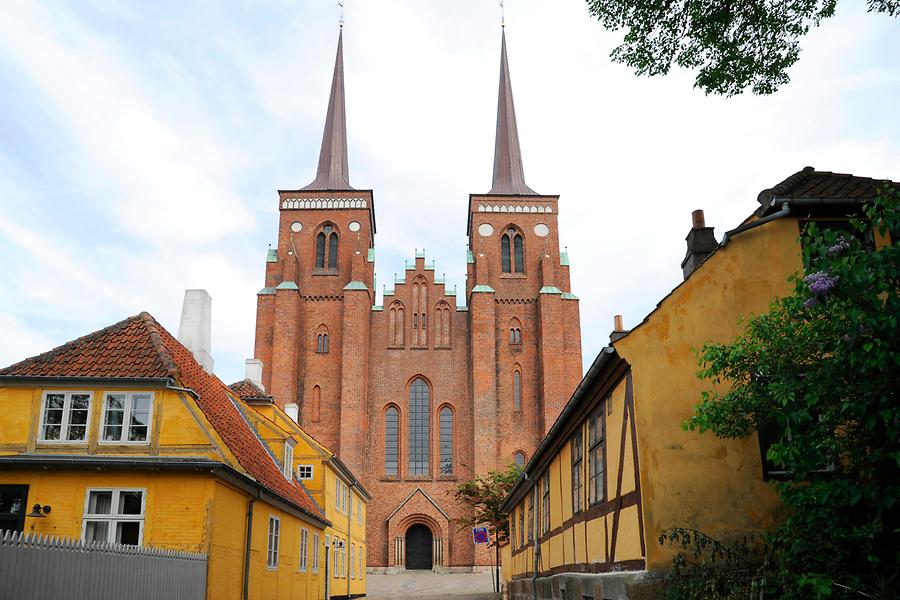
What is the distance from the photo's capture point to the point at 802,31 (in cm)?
1005

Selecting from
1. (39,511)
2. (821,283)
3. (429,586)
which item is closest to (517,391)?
(429,586)

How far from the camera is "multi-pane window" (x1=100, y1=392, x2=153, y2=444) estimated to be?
13.8 m

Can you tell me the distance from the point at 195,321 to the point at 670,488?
516 inches

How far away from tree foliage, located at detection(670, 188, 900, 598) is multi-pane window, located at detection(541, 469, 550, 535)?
7984 mm

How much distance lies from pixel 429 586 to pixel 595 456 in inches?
1173

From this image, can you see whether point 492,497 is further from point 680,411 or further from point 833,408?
point 833,408

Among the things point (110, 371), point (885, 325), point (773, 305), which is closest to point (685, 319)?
point (773, 305)

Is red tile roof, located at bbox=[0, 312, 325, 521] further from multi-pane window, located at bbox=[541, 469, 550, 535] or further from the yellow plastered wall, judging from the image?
the yellow plastered wall

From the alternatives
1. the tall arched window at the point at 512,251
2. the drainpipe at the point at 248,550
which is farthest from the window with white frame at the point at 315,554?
the tall arched window at the point at 512,251

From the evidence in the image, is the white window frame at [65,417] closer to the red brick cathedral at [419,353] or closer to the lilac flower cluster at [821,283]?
the lilac flower cluster at [821,283]

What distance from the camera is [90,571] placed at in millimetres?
9539

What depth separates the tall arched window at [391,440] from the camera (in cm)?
5034

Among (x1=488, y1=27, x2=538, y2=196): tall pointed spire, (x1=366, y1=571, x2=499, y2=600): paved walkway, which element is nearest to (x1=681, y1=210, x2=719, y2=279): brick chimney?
(x1=366, y1=571, x2=499, y2=600): paved walkway

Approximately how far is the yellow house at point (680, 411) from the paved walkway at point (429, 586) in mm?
21294
